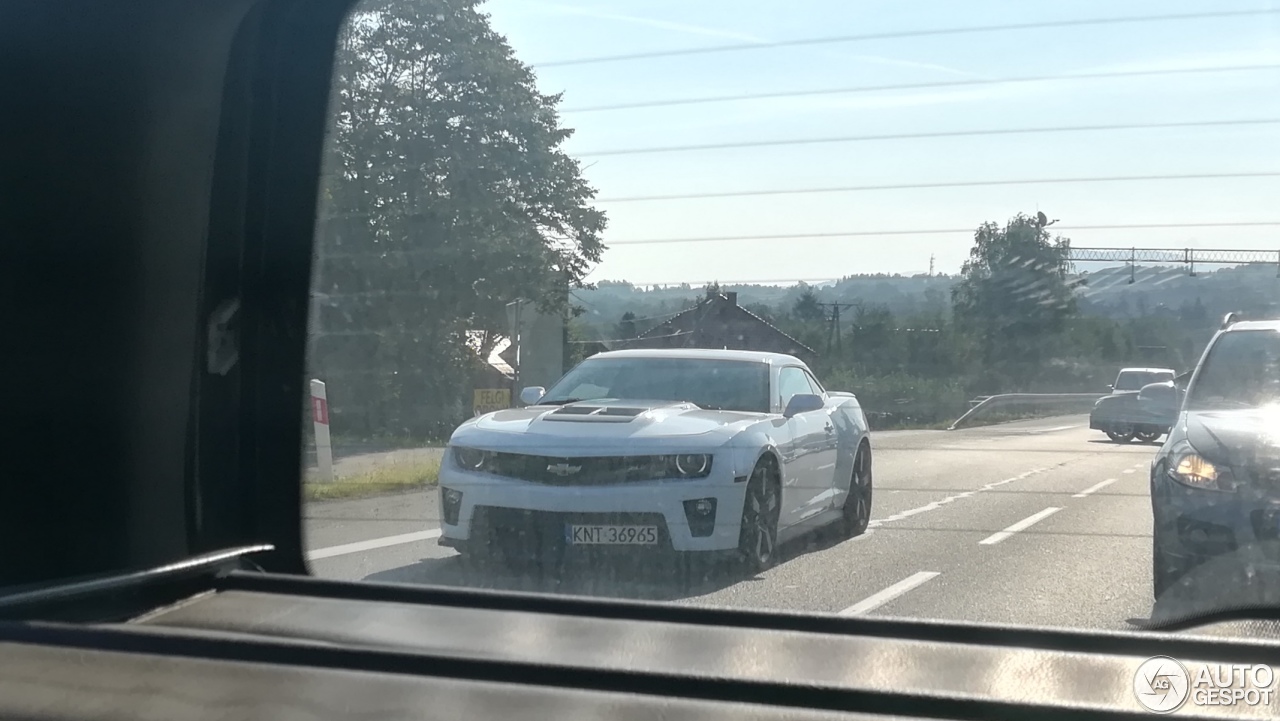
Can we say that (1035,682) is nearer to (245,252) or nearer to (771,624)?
(771,624)

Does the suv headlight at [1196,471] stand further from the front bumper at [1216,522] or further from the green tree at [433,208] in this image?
the green tree at [433,208]

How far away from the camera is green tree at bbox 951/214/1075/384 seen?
3482mm

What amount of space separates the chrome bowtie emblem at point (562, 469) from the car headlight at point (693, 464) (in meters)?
0.47

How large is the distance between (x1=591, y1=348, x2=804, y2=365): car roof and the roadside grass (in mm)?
931

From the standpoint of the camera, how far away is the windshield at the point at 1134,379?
3803mm

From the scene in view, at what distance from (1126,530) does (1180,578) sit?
0.85 m

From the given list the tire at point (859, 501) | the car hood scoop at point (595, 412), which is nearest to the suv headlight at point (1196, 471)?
the car hood scoop at point (595, 412)

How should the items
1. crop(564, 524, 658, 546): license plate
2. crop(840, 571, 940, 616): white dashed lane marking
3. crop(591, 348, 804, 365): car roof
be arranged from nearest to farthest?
crop(840, 571, 940, 616): white dashed lane marking
crop(564, 524, 658, 546): license plate
crop(591, 348, 804, 365): car roof

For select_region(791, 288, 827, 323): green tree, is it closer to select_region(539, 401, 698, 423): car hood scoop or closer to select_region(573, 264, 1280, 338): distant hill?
select_region(573, 264, 1280, 338): distant hill

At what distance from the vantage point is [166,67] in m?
3.66

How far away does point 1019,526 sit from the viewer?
529 centimetres

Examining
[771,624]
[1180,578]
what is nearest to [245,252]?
[771,624]

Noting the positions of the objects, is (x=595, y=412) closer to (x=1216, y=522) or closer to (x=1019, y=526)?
(x=1019, y=526)

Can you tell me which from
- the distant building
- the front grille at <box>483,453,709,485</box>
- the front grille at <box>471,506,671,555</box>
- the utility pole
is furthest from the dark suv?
the front grille at <box>483,453,709,485</box>
